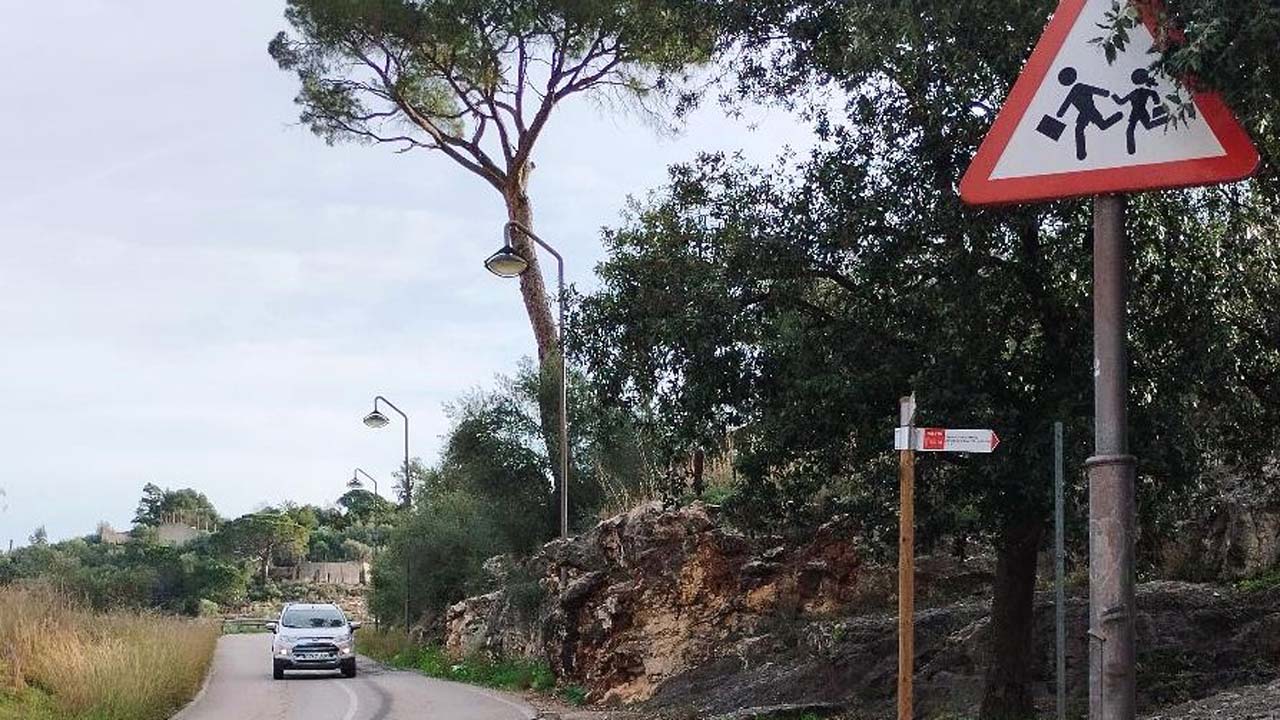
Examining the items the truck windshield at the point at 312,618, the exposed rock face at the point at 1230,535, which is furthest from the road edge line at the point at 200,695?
the exposed rock face at the point at 1230,535

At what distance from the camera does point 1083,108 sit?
3.14 m

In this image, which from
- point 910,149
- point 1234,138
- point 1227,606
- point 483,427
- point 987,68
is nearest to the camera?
point 1234,138

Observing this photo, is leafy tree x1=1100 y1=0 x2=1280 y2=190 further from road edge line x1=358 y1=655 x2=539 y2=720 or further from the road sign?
road edge line x1=358 y1=655 x2=539 y2=720

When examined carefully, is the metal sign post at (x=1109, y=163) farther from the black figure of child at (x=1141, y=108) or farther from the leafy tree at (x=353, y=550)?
the leafy tree at (x=353, y=550)

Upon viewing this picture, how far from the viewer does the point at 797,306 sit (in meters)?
12.5

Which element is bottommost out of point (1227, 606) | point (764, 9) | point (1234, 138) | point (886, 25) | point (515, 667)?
point (515, 667)

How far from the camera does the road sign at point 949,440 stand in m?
6.66

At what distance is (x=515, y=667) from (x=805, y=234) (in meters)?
16.8

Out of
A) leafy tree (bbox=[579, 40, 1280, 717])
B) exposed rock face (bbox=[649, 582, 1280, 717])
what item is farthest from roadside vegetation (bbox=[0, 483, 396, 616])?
leafy tree (bbox=[579, 40, 1280, 717])

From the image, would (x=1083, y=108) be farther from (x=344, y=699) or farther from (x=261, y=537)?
(x=261, y=537)

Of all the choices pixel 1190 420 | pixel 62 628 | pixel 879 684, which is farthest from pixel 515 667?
pixel 1190 420

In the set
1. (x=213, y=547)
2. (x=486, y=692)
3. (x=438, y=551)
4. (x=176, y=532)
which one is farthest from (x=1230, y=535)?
(x=176, y=532)

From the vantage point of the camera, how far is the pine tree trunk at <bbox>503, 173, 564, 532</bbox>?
3049 cm

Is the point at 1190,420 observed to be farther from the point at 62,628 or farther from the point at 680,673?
the point at 62,628
